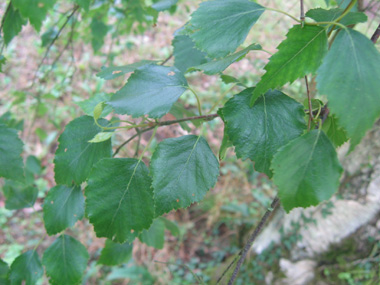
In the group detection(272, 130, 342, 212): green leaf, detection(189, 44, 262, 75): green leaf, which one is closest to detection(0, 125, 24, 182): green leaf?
detection(189, 44, 262, 75): green leaf

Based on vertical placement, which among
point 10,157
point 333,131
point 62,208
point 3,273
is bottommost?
point 3,273

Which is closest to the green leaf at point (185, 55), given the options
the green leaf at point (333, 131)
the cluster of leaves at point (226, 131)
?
the cluster of leaves at point (226, 131)

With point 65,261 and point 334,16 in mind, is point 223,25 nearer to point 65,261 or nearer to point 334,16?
point 334,16

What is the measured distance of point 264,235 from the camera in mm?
1871

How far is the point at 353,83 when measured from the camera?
391 mm

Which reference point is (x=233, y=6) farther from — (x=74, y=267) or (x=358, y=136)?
(x=74, y=267)

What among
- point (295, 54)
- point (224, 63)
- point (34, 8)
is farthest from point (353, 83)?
point (34, 8)

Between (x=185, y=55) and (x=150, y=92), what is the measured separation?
0.44m

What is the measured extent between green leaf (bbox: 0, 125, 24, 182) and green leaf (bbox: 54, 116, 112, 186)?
19 cm

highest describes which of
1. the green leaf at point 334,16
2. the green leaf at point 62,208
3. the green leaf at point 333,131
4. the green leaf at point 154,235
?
the green leaf at point 334,16

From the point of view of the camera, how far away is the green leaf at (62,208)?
743mm

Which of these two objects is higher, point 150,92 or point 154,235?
point 150,92

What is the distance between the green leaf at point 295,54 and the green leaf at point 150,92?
19cm

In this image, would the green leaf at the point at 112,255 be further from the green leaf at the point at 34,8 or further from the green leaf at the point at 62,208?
the green leaf at the point at 34,8
